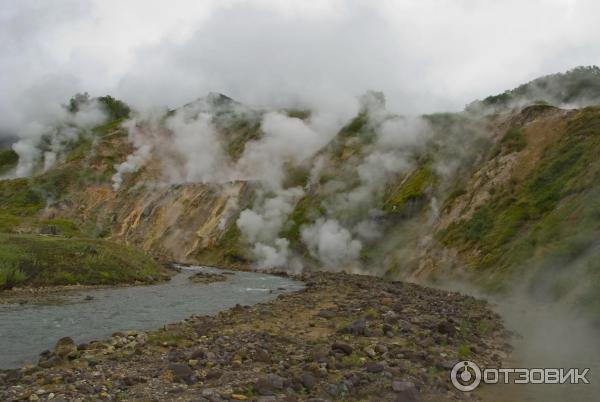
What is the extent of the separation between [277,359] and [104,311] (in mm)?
17198

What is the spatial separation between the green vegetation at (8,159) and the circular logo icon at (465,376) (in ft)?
573

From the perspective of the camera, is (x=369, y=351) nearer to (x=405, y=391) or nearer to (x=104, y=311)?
(x=405, y=391)

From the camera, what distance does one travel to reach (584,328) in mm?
23078

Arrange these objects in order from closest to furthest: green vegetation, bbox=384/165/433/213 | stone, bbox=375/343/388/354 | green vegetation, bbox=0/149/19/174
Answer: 1. stone, bbox=375/343/388/354
2. green vegetation, bbox=384/165/433/213
3. green vegetation, bbox=0/149/19/174

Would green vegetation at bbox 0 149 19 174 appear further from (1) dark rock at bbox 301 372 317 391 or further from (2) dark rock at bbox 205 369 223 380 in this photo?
(1) dark rock at bbox 301 372 317 391

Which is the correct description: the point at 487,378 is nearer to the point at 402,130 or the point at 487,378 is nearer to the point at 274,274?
the point at 274,274

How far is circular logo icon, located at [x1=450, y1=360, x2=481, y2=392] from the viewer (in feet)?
52.5

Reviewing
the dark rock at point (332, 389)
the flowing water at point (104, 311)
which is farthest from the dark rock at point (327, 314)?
the dark rock at point (332, 389)

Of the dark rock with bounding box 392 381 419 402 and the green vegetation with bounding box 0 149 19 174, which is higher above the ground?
the green vegetation with bounding box 0 149 19 174

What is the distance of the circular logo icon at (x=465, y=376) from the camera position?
16000 mm

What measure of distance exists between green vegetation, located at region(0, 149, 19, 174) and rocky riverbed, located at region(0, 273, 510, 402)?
528 ft

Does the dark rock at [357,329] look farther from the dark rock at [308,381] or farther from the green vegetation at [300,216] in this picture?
the green vegetation at [300,216]

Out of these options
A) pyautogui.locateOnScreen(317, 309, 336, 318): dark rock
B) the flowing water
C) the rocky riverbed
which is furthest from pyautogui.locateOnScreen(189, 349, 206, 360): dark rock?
pyautogui.locateOnScreen(317, 309, 336, 318): dark rock

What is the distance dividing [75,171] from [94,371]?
409ft
